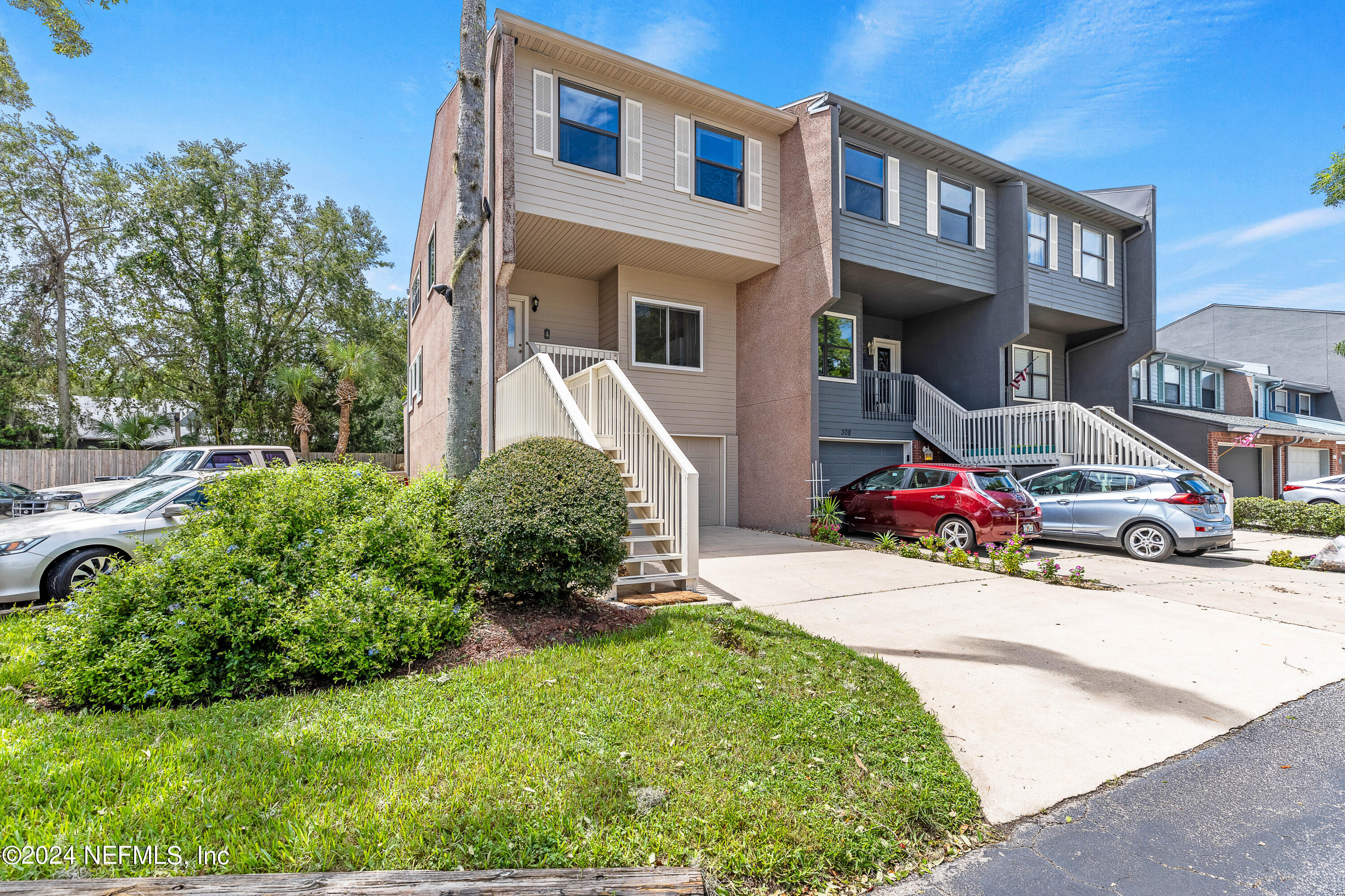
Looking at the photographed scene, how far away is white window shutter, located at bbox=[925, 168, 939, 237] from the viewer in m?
13.2

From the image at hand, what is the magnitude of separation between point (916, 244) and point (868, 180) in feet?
5.83

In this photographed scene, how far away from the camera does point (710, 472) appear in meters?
13.1

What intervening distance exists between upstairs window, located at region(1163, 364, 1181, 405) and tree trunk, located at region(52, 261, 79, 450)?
39654 millimetres

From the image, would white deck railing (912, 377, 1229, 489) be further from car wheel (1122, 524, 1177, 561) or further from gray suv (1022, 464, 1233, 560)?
car wheel (1122, 524, 1177, 561)

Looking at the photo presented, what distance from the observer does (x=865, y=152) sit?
12609 mm

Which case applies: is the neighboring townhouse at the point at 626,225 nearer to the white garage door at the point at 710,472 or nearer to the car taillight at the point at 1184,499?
the white garage door at the point at 710,472

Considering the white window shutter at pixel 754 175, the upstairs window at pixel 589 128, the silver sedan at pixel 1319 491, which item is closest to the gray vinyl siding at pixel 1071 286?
the silver sedan at pixel 1319 491

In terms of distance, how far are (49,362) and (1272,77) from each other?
1446 inches

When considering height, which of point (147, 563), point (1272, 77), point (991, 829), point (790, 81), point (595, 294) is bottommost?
point (991, 829)

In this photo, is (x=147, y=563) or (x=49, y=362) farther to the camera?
(x=49, y=362)

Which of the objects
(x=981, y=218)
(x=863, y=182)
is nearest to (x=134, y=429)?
(x=863, y=182)

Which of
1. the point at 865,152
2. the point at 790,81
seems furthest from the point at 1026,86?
the point at 790,81

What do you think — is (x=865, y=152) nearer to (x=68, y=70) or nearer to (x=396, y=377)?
(x=68, y=70)

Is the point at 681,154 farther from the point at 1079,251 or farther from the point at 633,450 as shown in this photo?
the point at 1079,251
